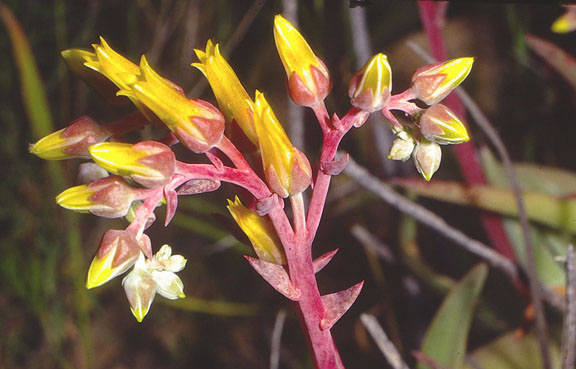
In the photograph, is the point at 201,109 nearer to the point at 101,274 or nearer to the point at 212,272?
the point at 101,274

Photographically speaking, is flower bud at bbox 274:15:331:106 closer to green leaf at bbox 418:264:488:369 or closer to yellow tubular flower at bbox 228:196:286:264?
yellow tubular flower at bbox 228:196:286:264

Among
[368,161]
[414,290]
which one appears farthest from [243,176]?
[368,161]

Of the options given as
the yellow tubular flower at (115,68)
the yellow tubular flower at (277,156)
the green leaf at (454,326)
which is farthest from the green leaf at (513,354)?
the yellow tubular flower at (115,68)

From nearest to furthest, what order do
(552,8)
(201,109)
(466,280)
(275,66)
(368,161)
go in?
1. (201,109)
2. (466,280)
3. (552,8)
4. (368,161)
5. (275,66)

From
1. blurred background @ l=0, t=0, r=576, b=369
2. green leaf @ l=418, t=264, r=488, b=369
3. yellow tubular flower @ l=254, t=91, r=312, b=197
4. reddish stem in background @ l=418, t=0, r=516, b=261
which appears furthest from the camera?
blurred background @ l=0, t=0, r=576, b=369

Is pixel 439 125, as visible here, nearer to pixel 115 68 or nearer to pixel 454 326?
pixel 115 68

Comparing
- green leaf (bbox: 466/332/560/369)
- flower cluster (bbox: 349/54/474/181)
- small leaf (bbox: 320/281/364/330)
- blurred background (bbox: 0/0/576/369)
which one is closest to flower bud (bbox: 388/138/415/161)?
flower cluster (bbox: 349/54/474/181)
